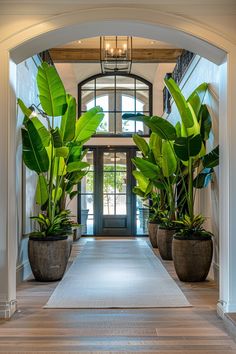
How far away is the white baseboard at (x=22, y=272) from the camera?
451cm

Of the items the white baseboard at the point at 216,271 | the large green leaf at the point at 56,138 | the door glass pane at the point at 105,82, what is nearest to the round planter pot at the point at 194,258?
the white baseboard at the point at 216,271

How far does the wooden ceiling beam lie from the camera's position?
8.29 meters

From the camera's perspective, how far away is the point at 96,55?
8.45m

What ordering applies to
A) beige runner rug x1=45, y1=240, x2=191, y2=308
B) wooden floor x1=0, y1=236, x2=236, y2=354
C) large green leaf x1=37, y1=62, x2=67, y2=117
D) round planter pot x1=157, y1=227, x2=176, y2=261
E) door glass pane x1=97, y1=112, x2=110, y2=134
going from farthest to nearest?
door glass pane x1=97, y1=112, x2=110, y2=134 < round planter pot x1=157, y1=227, x2=176, y2=261 < large green leaf x1=37, y1=62, x2=67, y2=117 < beige runner rug x1=45, y1=240, x2=191, y2=308 < wooden floor x1=0, y1=236, x2=236, y2=354

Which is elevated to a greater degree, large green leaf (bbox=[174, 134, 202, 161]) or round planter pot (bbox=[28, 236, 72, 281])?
large green leaf (bbox=[174, 134, 202, 161])

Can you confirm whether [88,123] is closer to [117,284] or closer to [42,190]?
[42,190]

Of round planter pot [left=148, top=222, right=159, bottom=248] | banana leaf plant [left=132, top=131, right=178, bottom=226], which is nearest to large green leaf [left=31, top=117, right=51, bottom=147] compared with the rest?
banana leaf plant [left=132, top=131, right=178, bottom=226]

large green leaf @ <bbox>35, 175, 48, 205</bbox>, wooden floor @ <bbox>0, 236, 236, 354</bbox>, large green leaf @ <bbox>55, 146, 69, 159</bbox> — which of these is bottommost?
wooden floor @ <bbox>0, 236, 236, 354</bbox>

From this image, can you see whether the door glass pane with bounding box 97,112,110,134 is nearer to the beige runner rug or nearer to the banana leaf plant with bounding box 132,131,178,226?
the banana leaf plant with bounding box 132,131,178,226

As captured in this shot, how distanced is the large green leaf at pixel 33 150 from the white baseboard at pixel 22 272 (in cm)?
128

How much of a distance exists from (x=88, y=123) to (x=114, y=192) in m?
5.57

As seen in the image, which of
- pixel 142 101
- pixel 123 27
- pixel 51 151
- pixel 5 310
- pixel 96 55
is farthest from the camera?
pixel 142 101

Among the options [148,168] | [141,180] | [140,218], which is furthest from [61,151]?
[140,218]

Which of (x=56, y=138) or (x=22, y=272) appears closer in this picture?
(x=56, y=138)
